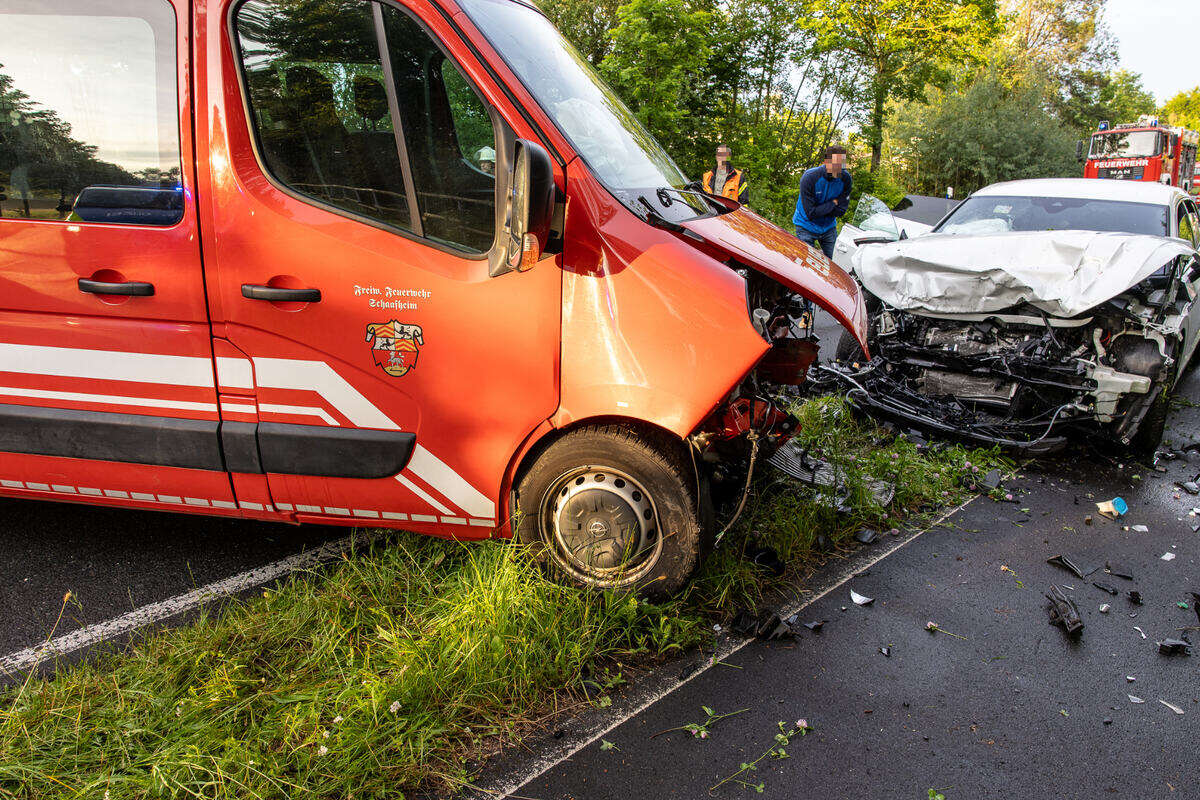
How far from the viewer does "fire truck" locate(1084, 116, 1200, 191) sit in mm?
21234

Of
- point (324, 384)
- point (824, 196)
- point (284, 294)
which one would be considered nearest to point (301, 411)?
point (324, 384)

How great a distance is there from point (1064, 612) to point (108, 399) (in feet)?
13.2

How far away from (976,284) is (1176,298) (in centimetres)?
122

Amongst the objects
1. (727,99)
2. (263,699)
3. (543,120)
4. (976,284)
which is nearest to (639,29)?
(727,99)

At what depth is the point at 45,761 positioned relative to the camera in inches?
86.8

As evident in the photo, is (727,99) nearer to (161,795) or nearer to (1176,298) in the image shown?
→ (1176,298)

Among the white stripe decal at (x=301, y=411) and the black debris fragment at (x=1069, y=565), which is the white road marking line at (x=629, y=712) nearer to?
the black debris fragment at (x=1069, y=565)

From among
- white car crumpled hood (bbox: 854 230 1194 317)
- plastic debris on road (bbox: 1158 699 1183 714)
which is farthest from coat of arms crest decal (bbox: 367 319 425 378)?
white car crumpled hood (bbox: 854 230 1194 317)

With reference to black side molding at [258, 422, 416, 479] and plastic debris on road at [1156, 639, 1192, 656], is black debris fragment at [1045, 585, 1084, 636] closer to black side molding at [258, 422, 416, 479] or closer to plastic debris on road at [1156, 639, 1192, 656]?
plastic debris on road at [1156, 639, 1192, 656]

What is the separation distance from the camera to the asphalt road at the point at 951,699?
93.0 inches

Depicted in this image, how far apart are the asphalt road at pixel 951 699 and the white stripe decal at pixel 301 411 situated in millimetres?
1379

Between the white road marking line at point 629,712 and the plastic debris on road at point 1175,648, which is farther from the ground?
the plastic debris on road at point 1175,648

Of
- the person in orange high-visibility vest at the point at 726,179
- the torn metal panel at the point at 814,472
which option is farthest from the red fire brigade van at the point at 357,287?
the person in orange high-visibility vest at the point at 726,179

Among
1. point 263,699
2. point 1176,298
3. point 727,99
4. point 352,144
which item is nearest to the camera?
point 263,699
